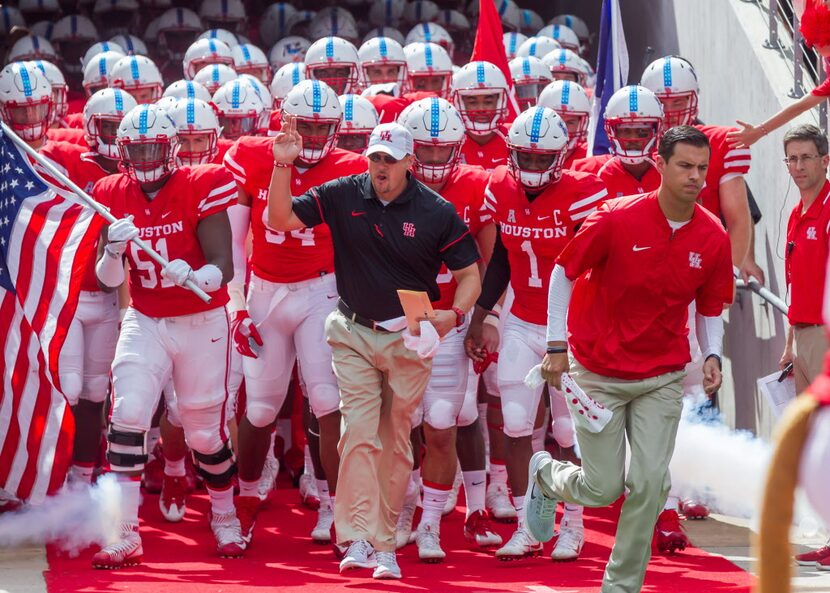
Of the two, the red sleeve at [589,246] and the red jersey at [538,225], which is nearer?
the red sleeve at [589,246]

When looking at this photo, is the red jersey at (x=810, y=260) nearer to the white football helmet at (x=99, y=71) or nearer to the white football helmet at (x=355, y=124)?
the white football helmet at (x=355, y=124)

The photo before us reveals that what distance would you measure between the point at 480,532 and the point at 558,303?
6.19 ft

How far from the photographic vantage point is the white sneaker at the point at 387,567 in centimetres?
746

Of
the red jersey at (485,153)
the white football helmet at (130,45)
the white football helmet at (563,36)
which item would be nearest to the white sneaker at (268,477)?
the red jersey at (485,153)

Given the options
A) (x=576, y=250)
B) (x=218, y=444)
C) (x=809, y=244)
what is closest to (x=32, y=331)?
(x=218, y=444)

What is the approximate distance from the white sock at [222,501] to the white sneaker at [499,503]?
4.76ft

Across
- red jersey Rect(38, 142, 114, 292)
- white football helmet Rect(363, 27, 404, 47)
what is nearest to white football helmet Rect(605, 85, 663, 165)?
red jersey Rect(38, 142, 114, 292)

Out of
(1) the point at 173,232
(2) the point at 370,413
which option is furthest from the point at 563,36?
(2) the point at 370,413

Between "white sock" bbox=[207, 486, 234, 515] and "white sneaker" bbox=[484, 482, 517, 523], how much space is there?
1.45m

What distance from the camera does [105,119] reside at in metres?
9.32

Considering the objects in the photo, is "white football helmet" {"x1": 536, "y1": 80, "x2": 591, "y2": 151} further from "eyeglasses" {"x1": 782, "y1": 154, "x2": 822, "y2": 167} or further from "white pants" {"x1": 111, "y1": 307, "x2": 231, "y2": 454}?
"white pants" {"x1": 111, "y1": 307, "x2": 231, "y2": 454}

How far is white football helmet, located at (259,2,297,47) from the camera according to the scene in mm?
17078

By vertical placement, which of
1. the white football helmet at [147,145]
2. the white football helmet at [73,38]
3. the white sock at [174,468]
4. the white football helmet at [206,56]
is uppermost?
the white football helmet at [73,38]

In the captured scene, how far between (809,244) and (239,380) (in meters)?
3.20
